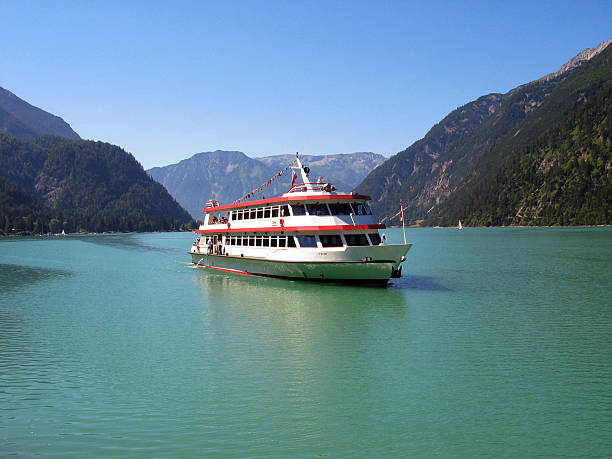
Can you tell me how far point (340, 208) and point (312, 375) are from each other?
2451 cm

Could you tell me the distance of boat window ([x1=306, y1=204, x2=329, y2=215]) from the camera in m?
43.4

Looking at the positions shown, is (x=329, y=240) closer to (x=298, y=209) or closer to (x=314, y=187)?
(x=298, y=209)

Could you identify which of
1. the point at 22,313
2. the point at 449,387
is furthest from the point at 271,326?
the point at 22,313

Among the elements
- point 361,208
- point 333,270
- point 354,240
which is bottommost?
point 333,270

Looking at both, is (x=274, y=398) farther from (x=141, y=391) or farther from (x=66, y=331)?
(x=66, y=331)

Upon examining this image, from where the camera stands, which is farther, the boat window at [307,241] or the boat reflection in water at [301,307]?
the boat window at [307,241]

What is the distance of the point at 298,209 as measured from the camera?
44469mm

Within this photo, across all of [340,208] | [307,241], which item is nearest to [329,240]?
[307,241]

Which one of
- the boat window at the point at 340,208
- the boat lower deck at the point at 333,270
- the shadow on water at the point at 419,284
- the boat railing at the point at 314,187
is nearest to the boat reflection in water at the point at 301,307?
the boat lower deck at the point at 333,270

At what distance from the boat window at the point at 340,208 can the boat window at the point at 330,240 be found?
1898mm

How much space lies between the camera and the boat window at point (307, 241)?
142 ft

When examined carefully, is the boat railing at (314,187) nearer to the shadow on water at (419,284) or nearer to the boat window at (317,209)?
the boat window at (317,209)

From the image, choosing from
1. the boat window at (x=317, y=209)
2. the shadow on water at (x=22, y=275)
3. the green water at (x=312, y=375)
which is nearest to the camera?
the green water at (x=312, y=375)

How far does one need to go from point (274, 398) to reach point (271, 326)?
11909mm
